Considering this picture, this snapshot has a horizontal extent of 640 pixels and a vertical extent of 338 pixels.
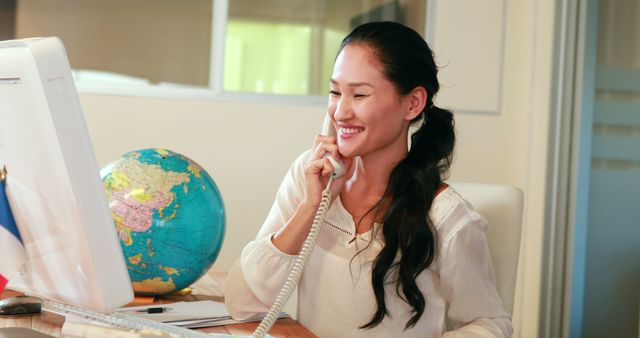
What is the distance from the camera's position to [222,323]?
1497mm

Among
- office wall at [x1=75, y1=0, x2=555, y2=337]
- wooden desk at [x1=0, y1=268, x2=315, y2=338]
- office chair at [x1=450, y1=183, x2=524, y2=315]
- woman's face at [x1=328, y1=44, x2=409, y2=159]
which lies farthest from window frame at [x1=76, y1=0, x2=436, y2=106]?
office chair at [x1=450, y1=183, x2=524, y2=315]

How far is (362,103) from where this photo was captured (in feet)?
5.55

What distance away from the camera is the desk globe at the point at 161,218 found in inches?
64.7

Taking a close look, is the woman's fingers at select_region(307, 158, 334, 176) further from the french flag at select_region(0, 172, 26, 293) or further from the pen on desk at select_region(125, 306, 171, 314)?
the french flag at select_region(0, 172, 26, 293)

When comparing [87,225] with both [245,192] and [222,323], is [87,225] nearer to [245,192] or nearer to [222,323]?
[222,323]

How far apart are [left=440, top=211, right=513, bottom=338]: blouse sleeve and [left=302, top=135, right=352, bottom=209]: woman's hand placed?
27 centimetres

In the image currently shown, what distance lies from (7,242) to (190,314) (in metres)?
0.59

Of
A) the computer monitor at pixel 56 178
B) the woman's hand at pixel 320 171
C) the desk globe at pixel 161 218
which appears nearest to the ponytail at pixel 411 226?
the woman's hand at pixel 320 171

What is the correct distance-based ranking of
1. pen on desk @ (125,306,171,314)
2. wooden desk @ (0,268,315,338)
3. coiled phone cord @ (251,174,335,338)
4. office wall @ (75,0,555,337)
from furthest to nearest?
1. office wall @ (75,0,555,337)
2. pen on desk @ (125,306,171,314)
3. coiled phone cord @ (251,174,335,338)
4. wooden desk @ (0,268,315,338)

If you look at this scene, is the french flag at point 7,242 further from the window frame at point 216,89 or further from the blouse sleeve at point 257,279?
the window frame at point 216,89

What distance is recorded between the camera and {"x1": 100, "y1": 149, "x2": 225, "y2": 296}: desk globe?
1.64 meters

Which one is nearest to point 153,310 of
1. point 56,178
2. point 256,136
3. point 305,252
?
point 305,252

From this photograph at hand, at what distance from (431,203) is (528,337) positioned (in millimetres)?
2100

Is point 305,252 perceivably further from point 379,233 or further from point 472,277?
point 472,277
